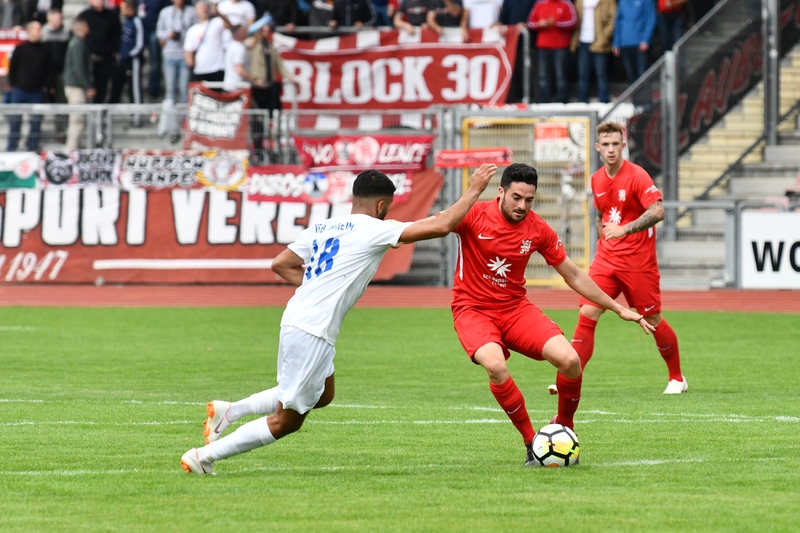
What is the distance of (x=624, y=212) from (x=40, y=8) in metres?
19.4

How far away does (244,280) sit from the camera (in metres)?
23.5

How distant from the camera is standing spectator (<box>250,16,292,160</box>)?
23.7m

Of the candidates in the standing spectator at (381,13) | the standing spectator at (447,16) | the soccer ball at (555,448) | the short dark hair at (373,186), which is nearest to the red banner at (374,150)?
the standing spectator at (447,16)

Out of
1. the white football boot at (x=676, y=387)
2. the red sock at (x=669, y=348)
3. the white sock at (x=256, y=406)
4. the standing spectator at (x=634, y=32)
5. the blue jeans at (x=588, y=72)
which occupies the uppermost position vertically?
the standing spectator at (x=634, y=32)

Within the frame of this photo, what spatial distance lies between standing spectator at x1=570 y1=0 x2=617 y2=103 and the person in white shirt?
1748cm

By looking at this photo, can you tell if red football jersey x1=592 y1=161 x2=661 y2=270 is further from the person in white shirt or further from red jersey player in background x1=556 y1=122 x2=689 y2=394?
the person in white shirt

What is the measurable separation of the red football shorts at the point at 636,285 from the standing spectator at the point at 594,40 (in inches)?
A: 520

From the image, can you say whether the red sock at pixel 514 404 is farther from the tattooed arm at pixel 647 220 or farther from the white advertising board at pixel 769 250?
the white advertising board at pixel 769 250

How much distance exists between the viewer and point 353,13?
84.8 feet

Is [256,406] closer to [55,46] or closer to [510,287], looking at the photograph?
[510,287]

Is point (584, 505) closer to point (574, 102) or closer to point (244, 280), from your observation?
point (244, 280)

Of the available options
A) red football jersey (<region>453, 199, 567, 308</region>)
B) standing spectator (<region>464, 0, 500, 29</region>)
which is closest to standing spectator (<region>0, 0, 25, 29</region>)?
standing spectator (<region>464, 0, 500, 29</region>)

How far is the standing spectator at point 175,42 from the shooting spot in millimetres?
25266

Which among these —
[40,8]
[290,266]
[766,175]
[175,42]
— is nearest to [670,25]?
[766,175]
